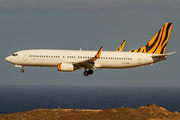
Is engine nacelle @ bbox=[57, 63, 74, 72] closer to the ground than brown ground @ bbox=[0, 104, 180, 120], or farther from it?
farther from it

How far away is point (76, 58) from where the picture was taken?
56562 mm

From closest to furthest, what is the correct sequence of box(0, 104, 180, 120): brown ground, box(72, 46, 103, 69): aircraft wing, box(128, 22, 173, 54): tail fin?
1. box(0, 104, 180, 120): brown ground
2. box(72, 46, 103, 69): aircraft wing
3. box(128, 22, 173, 54): tail fin

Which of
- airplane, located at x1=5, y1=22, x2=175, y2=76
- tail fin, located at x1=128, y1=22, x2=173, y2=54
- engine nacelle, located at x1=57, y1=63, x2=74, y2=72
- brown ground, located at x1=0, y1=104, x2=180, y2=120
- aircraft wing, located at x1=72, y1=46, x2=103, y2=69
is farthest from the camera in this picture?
tail fin, located at x1=128, y1=22, x2=173, y2=54

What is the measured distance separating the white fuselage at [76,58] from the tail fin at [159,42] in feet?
10.1

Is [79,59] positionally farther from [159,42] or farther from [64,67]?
[159,42]

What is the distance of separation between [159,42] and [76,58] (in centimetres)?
2195

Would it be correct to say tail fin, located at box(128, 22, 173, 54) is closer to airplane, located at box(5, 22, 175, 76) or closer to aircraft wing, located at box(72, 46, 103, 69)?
airplane, located at box(5, 22, 175, 76)

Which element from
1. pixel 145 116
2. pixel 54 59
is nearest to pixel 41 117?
pixel 54 59

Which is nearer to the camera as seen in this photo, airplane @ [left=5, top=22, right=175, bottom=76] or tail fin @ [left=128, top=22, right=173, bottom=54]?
airplane @ [left=5, top=22, right=175, bottom=76]

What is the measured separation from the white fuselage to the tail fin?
309 cm

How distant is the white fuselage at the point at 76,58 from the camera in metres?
56.6

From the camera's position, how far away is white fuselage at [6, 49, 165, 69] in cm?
5656

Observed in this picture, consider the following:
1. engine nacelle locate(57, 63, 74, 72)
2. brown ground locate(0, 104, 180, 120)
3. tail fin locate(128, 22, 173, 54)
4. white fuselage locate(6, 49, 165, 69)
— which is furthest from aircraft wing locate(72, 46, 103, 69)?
tail fin locate(128, 22, 173, 54)

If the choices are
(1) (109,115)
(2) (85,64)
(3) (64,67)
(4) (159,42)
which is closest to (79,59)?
(2) (85,64)
